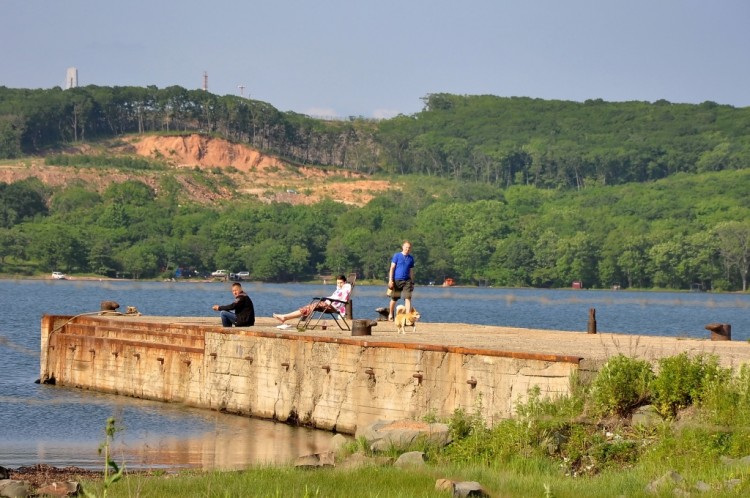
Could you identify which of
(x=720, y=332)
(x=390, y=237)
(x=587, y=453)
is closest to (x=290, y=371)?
(x=720, y=332)

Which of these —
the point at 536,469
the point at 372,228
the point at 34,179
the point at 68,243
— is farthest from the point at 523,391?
the point at 34,179

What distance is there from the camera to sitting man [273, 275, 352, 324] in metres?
24.5

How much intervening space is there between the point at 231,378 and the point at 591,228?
150m

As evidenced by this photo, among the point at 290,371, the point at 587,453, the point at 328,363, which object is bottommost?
the point at 587,453

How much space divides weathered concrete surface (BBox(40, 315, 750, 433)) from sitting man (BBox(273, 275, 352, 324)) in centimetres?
42

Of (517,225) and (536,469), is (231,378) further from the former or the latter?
(517,225)

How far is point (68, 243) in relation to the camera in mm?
142875

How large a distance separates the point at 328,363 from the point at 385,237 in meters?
138

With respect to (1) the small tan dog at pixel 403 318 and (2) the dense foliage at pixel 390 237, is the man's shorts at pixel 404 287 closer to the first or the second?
(1) the small tan dog at pixel 403 318

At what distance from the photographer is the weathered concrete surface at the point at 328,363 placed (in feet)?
61.1

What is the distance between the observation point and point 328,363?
22.0 m

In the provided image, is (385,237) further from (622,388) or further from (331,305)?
(622,388)

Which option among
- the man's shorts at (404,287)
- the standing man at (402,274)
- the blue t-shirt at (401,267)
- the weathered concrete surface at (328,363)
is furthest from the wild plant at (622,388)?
the blue t-shirt at (401,267)

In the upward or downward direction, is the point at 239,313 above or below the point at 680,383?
above
